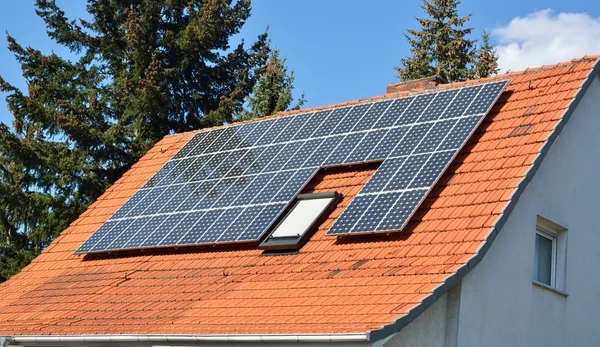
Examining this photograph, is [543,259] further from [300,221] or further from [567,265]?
[300,221]

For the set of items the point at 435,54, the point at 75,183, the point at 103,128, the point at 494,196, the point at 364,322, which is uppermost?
the point at 435,54

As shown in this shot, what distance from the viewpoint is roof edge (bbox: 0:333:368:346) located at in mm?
10154

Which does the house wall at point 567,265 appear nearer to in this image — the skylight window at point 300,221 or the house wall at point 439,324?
the house wall at point 439,324

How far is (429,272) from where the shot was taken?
37.3 feet

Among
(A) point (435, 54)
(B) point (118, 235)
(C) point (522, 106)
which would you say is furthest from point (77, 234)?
(A) point (435, 54)

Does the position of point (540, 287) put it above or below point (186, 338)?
above

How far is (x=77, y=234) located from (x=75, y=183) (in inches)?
468

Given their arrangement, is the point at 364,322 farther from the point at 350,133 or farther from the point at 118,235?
the point at 118,235

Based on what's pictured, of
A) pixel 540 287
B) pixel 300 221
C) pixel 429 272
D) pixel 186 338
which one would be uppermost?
pixel 300 221

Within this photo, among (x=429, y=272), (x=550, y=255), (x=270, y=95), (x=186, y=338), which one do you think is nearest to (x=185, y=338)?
(x=186, y=338)

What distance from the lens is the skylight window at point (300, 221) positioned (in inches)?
541

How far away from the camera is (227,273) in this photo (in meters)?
13.9

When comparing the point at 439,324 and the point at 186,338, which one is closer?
the point at 439,324

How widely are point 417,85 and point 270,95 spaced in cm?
1550
